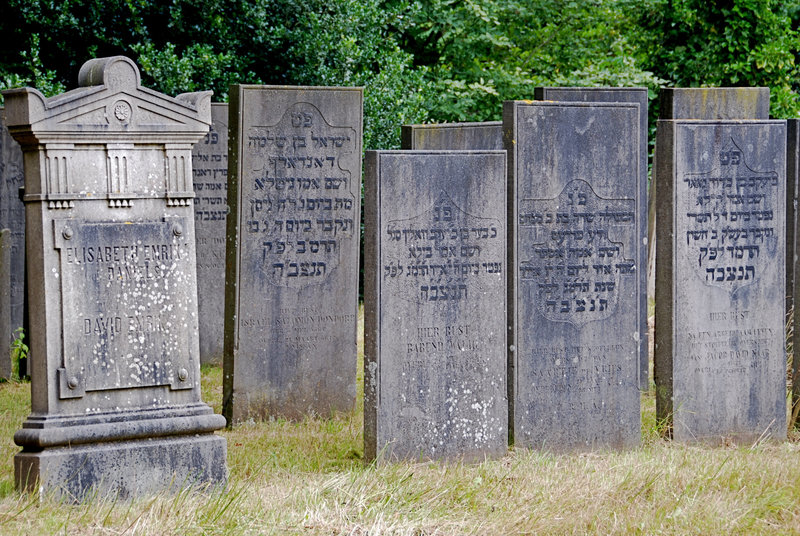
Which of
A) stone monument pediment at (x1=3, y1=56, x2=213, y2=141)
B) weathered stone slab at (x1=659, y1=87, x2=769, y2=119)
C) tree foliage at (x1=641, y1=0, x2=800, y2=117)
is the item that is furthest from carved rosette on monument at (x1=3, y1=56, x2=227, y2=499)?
tree foliage at (x1=641, y1=0, x2=800, y2=117)

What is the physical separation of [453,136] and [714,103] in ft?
6.69

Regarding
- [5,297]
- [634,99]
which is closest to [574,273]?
[634,99]

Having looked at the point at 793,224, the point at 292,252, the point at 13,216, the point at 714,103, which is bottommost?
the point at 292,252

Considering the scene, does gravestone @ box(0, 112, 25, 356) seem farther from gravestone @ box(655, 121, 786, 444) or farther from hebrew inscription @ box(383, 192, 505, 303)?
gravestone @ box(655, 121, 786, 444)

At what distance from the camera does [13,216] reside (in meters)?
9.23

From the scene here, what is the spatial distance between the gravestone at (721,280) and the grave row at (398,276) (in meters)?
0.01

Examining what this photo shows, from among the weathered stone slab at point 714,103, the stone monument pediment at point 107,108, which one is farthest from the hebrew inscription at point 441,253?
the weathered stone slab at point 714,103

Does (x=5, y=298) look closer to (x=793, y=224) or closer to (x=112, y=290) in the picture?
(x=112, y=290)

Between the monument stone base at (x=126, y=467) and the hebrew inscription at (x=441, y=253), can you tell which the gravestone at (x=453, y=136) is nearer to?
the hebrew inscription at (x=441, y=253)

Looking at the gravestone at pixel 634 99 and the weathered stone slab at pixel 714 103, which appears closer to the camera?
the gravestone at pixel 634 99

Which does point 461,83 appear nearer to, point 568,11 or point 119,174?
point 568,11

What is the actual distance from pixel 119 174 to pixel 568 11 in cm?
1346

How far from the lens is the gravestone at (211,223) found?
381 inches

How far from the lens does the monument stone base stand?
5168 millimetres
